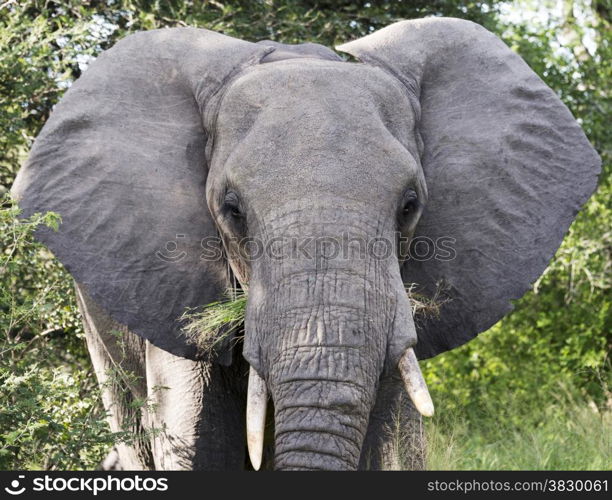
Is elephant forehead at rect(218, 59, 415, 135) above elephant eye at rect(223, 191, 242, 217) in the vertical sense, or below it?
above

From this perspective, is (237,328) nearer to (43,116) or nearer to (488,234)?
(488,234)

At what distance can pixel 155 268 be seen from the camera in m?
4.00

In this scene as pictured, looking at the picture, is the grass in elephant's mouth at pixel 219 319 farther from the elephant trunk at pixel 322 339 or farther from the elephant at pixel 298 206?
the elephant trunk at pixel 322 339

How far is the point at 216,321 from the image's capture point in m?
3.83

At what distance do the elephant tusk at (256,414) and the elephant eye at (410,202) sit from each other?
726 mm

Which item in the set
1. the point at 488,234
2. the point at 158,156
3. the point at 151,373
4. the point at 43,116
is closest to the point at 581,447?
the point at 488,234

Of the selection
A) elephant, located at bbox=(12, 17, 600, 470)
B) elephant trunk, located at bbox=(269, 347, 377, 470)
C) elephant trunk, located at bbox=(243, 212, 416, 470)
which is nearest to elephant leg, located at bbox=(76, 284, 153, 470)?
elephant, located at bbox=(12, 17, 600, 470)

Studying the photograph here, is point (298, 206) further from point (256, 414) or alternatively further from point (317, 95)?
point (256, 414)

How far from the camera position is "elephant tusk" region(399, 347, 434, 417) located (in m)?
3.40

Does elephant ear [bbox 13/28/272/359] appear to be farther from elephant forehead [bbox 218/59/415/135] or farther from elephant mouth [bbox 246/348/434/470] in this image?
elephant mouth [bbox 246/348/434/470]

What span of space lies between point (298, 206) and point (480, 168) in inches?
37.7

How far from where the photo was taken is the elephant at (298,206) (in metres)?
3.46

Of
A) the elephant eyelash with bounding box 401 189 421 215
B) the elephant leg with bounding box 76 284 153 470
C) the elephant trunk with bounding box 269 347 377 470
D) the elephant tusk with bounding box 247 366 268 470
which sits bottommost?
the elephant leg with bounding box 76 284 153 470

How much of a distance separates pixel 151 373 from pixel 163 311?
0.44m
